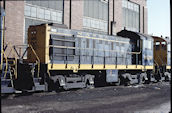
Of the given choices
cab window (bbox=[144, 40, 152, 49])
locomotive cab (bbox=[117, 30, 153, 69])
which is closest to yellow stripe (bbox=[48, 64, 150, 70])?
locomotive cab (bbox=[117, 30, 153, 69])

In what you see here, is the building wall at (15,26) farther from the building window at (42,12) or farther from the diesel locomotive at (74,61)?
the diesel locomotive at (74,61)

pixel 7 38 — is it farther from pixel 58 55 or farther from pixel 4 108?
pixel 4 108

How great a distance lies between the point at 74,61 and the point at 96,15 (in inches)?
492

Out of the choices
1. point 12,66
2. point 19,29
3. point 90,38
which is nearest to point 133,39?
point 90,38

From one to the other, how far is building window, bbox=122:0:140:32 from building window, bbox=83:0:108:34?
3856 millimetres

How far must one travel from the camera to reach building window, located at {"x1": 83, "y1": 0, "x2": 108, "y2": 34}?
23.3 m

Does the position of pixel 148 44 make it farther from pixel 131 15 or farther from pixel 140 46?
pixel 131 15

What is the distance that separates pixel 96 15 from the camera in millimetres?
24516

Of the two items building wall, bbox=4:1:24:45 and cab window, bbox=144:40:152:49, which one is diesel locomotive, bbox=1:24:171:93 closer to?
cab window, bbox=144:40:152:49

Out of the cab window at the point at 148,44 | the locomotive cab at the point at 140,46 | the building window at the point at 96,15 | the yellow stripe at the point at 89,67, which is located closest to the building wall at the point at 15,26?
the yellow stripe at the point at 89,67

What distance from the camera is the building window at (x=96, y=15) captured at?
76.4ft

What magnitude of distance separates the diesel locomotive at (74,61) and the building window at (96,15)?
21.1ft

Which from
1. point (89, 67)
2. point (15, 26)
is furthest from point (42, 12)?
point (89, 67)

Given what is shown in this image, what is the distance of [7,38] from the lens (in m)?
16.2
